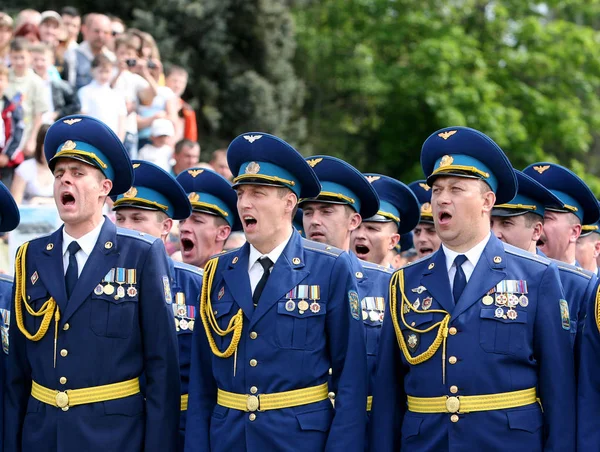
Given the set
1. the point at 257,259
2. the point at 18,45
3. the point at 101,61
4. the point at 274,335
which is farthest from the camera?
the point at 101,61

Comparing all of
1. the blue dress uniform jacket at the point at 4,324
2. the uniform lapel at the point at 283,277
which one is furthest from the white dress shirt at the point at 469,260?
the blue dress uniform jacket at the point at 4,324

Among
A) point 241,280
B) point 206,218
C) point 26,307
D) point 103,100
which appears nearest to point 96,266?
point 26,307

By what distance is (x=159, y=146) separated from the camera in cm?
1255

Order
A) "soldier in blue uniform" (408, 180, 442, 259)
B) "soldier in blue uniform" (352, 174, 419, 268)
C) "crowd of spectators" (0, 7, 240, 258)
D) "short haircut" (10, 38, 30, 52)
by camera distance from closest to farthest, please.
→ 1. "soldier in blue uniform" (352, 174, 419, 268)
2. "soldier in blue uniform" (408, 180, 442, 259)
3. "crowd of spectators" (0, 7, 240, 258)
4. "short haircut" (10, 38, 30, 52)

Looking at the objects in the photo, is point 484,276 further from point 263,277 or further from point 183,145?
point 183,145

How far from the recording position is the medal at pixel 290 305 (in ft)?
18.0

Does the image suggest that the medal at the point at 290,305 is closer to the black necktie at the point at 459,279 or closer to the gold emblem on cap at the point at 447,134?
the black necktie at the point at 459,279

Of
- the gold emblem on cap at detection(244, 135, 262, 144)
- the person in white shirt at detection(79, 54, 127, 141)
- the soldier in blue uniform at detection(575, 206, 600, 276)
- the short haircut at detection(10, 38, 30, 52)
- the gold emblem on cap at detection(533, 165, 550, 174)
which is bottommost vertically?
the soldier in blue uniform at detection(575, 206, 600, 276)

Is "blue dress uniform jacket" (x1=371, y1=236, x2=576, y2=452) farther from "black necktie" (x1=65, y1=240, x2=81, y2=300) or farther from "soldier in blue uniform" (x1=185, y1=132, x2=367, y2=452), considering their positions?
"black necktie" (x1=65, y1=240, x2=81, y2=300)

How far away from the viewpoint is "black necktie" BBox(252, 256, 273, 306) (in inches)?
220

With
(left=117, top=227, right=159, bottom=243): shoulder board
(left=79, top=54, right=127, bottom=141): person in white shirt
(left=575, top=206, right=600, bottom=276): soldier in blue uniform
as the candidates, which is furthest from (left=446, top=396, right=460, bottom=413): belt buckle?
(left=79, top=54, right=127, bottom=141): person in white shirt

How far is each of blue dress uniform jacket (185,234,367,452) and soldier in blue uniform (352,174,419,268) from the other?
2147mm

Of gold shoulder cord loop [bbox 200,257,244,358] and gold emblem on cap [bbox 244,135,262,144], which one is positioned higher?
gold emblem on cap [bbox 244,135,262,144]

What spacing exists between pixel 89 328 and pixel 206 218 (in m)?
2.32
